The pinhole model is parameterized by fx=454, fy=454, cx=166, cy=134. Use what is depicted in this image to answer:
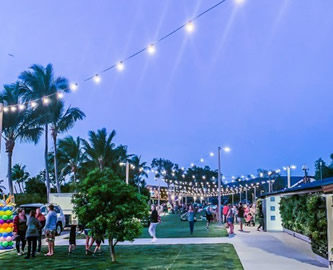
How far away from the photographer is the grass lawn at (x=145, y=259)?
40.0 ft

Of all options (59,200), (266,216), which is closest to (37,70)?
(59,200)

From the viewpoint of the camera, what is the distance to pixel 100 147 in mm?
52656

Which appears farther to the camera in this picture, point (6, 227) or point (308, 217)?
point (6, 227)

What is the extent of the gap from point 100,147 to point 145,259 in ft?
130

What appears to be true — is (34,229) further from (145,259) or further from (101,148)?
(101,148)

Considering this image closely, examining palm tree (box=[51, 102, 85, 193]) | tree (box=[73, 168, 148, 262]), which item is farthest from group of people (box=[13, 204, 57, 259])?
palm tree (box=[51, 102, 85, 193])

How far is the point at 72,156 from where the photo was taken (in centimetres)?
5650

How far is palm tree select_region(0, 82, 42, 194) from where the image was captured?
37812 mm

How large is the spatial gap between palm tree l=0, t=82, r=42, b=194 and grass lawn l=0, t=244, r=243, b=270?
2375 cm

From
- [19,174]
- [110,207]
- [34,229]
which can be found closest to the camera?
[110,207]

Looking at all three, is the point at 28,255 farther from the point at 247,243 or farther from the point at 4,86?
the point at 4,86

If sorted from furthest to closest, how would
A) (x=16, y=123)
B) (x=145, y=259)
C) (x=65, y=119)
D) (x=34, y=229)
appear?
(x=65, y=119) → (x=16, y=123) → (x=34, y=229) → (x=145, y=259)

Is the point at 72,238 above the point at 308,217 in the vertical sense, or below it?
below

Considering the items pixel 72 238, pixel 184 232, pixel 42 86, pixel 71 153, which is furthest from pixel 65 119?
pixel 72 238
